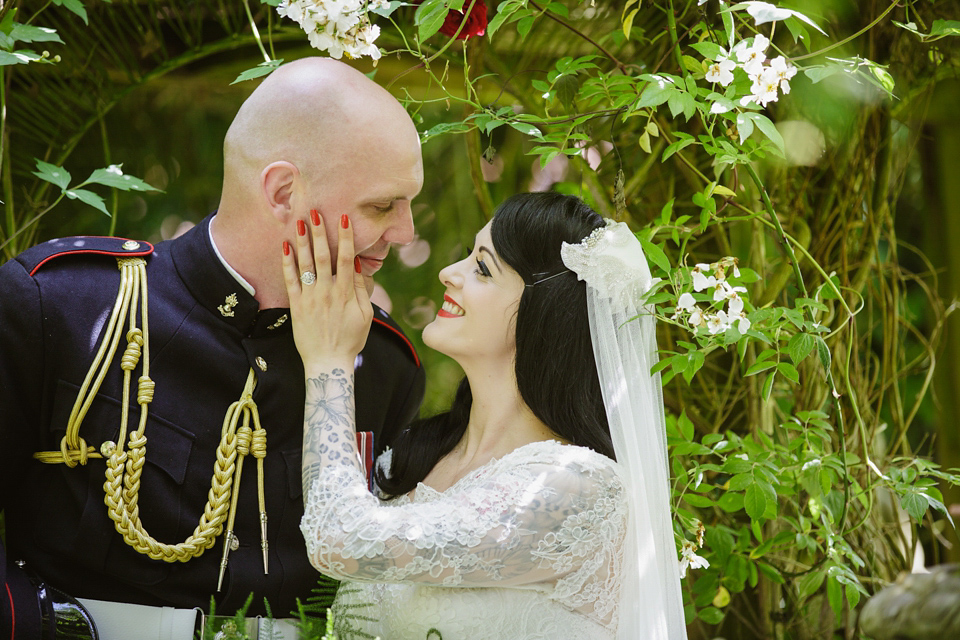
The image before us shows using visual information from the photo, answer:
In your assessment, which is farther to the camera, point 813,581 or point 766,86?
point 813,581

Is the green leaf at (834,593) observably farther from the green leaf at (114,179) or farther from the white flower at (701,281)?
the green leaf at (114,179)

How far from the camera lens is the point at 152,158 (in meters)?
3.39

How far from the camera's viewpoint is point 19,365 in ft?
5.52

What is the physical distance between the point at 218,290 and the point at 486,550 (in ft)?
2.53

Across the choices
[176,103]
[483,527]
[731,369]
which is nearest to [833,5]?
[731,369]

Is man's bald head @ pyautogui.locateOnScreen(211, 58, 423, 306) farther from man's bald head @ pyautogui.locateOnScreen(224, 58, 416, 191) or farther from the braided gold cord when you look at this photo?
the braided gold cord

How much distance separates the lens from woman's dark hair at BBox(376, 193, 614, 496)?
197 cm

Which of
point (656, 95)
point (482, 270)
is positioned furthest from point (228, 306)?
point (656, 95)

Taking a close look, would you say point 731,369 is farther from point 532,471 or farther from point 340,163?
point 340,163

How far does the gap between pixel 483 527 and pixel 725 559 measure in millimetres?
870

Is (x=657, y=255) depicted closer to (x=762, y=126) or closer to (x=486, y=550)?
(x=762, y=126)

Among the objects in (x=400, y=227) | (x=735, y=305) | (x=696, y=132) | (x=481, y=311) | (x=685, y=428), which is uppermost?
(x=696, y=132)

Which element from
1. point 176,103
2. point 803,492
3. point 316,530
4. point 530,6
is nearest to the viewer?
point 316,530

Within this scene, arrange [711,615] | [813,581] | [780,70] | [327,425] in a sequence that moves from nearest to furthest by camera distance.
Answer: [780,70] → [327,425] → [813,581] → [711,615]
